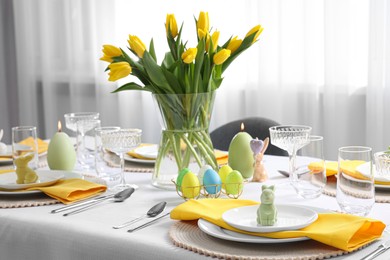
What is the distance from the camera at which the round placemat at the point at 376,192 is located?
1.56 metres

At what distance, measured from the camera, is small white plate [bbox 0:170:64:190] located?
1.70m

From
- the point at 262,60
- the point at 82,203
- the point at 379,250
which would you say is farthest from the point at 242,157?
the point at 262,60

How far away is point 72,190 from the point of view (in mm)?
1656

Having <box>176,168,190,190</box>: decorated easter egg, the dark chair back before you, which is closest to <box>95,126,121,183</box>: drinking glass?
<box>176,168,190,190</box>: decorated easter egg

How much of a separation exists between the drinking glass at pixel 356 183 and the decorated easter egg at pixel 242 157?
0.46 m

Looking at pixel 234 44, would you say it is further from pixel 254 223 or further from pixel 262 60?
pixel 262 60

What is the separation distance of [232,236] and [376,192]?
1.68 feet

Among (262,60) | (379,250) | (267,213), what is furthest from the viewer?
(262,60)

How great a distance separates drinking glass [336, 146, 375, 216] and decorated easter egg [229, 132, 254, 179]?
1.50ft

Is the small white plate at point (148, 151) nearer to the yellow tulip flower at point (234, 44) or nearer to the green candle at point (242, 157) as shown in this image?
the green candle at point (242, 157)

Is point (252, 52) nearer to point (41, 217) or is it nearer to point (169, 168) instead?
point (169, 168)

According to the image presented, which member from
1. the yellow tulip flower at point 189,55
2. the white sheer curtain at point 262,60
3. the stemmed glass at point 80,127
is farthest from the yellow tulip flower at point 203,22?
the white sheer curtain at point 262,60

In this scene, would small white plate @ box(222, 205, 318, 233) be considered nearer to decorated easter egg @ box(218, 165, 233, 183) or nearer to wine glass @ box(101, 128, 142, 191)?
decorated easter egg @ box(218, 165, 233, 183)

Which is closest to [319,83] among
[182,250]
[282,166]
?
[282,166]
